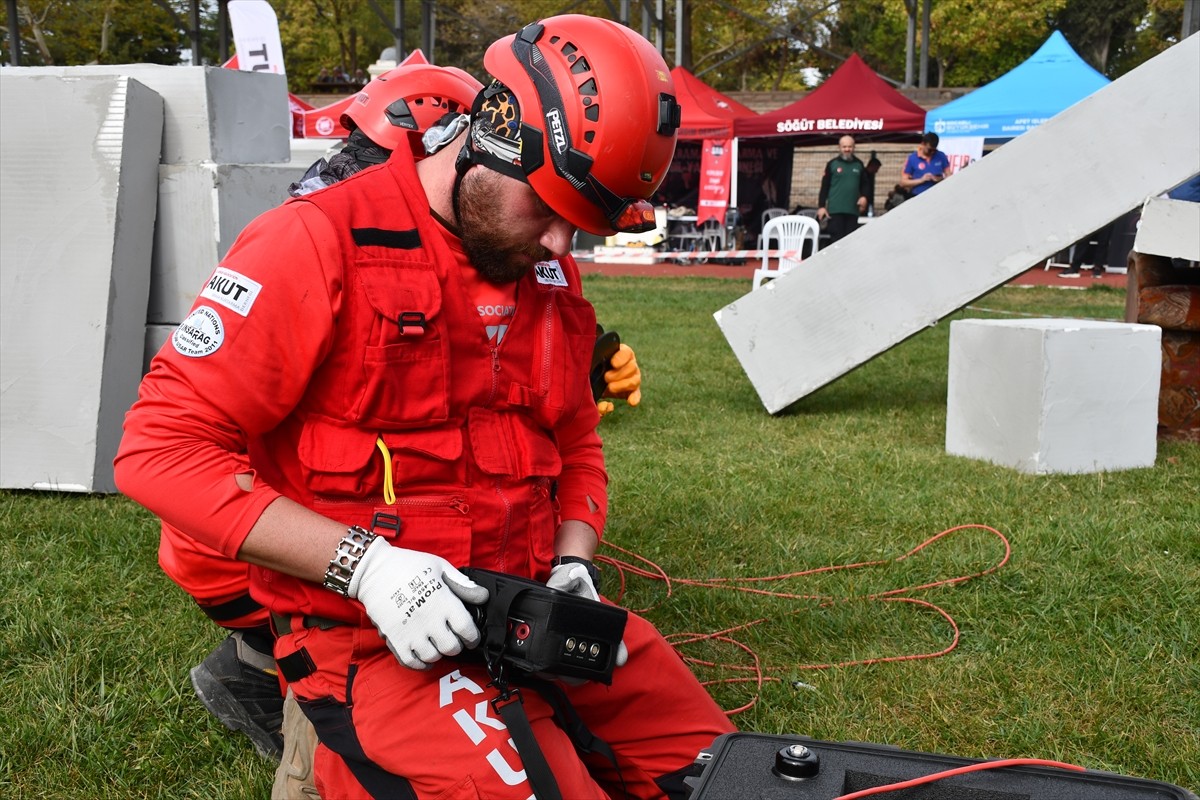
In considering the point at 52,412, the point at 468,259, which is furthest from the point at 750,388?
the point at 468,259

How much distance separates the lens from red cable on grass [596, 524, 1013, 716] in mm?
3756

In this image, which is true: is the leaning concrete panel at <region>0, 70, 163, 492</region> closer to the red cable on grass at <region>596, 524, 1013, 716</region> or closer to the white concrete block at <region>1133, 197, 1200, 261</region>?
the red cable on grass at <region>596, 524, 1013, 716</region>

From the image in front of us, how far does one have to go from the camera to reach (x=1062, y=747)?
10.6 feet

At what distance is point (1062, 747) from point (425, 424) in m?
2.08

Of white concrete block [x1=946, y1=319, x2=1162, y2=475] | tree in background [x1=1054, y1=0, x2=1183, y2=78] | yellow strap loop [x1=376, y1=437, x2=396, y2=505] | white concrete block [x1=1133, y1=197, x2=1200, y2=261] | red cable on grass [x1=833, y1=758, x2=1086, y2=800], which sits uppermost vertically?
yellow strap loop [x1=376, y1=437, x2=396, y2=505]

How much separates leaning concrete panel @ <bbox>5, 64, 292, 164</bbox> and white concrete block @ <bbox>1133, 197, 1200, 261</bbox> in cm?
498

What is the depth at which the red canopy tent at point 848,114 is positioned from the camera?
2167 centimetres

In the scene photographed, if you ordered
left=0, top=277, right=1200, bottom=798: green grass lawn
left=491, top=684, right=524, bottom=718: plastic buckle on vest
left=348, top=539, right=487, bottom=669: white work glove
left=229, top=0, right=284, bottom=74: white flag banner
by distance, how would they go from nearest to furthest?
→ 1. left=348, top=539, right=487, bottom=669: white work glove
2. left=491, top=684, right=524, bottom=718: plastic buckle on vest
3. left=0, top=277, right=1200, bottom=798: green grass lawn
4. left=229, top=0, right=284, bottom=74: white flag banner

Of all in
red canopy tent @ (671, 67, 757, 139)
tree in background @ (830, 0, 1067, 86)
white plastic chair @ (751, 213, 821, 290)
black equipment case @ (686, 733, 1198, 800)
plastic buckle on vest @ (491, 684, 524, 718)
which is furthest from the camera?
tree in background @ (830, 0, 1067, 86)

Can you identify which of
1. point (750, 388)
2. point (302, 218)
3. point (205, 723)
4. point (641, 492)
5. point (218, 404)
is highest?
point (302, 218)

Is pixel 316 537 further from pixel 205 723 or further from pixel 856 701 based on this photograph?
pixel 856 701

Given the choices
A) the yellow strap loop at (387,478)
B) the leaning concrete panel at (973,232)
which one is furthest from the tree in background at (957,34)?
the yellow strap loop at (387,478)

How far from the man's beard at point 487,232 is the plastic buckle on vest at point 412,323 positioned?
24 cm

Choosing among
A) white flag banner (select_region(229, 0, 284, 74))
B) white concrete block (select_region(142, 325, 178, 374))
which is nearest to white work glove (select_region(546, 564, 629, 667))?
white concrete block (select_region(142, 325, 178, 374))
